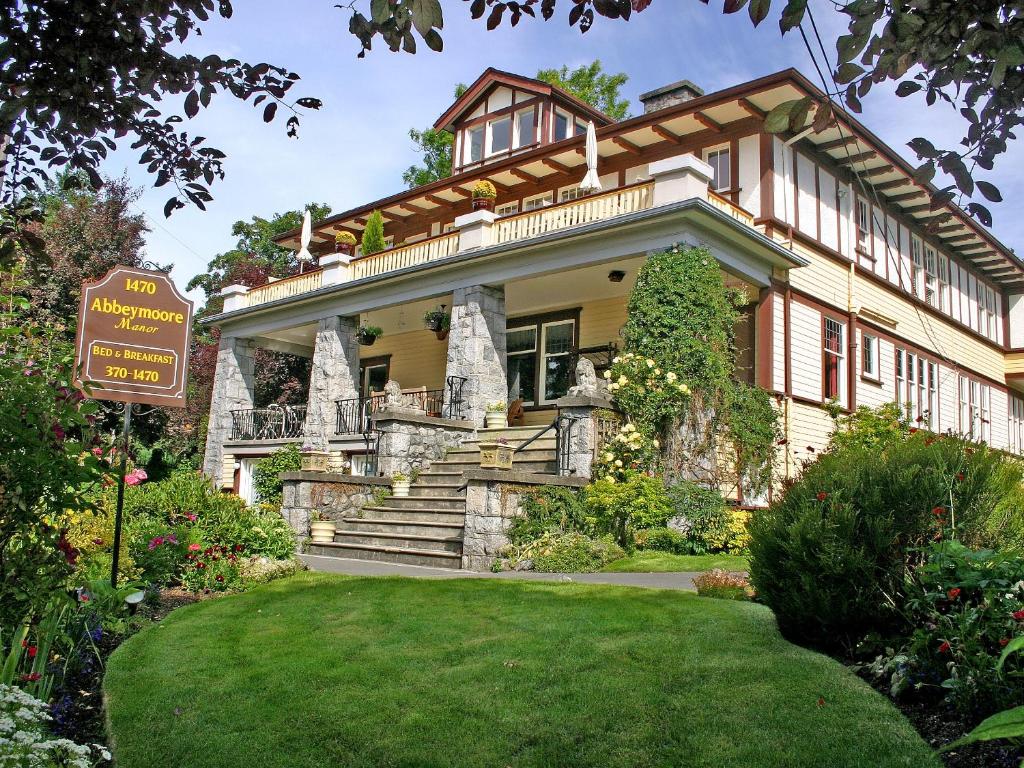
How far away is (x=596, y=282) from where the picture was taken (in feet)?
58.9

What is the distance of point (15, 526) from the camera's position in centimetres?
485

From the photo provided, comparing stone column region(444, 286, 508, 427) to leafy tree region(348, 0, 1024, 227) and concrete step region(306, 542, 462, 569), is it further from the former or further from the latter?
leafy tree region(348, 0, 1024, 227)

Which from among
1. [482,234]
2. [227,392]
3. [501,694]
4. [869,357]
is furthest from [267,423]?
[501,694]

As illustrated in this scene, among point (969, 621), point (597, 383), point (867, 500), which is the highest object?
point (597, 383)

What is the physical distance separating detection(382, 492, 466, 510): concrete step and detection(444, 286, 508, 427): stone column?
257cm

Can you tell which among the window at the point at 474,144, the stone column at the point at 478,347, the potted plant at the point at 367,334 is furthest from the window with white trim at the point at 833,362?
the window at the point at 474,144

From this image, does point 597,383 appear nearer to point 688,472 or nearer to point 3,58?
point 688,472

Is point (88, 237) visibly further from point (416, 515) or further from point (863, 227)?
point (863, 227)

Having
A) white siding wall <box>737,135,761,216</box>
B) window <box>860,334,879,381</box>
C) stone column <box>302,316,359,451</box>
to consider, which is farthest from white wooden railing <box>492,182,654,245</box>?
window <box>860,334,879,381</box>

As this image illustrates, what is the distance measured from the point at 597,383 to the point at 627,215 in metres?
2.86

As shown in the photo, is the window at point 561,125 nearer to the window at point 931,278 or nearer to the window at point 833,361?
the window at point 833,361

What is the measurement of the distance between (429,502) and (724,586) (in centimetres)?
717

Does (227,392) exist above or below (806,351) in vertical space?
below

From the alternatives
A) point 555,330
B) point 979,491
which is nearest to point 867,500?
point 979,491
